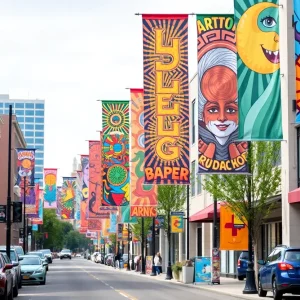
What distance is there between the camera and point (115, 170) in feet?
216

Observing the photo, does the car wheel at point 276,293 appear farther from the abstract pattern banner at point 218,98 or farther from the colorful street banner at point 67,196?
the colorful street banner at point 67,196

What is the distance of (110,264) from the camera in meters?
115

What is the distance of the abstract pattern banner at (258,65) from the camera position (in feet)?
97.1

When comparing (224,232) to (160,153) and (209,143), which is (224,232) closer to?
(160,153)

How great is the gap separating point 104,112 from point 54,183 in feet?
226

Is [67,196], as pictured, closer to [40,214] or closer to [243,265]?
[40,214]

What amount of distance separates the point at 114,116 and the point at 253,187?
28942 mm

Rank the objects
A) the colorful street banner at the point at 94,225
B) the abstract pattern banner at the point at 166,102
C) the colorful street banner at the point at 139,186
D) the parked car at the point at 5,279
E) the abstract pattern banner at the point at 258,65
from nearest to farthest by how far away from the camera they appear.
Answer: the parked car at the point at 5,279, the abstract pattern banner at the point at 258,65, the abstract pattern banner at the point at 166,102, the colorful street banner at the point at 139,186, the colorful street banner at the point at 94,225

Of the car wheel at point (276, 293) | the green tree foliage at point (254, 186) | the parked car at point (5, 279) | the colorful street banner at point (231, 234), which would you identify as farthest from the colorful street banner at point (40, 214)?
the parked car at point (5, 279)

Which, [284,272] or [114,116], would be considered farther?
[114,116]

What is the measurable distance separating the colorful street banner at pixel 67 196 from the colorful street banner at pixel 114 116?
75.0 meters

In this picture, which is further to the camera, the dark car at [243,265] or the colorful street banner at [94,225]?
the colorful street banner at [94,225]

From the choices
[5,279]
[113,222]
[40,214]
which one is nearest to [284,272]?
[5,279]

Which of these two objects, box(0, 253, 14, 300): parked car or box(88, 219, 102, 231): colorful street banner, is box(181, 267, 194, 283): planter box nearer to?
box(0, 253, 14, 300): parked car
